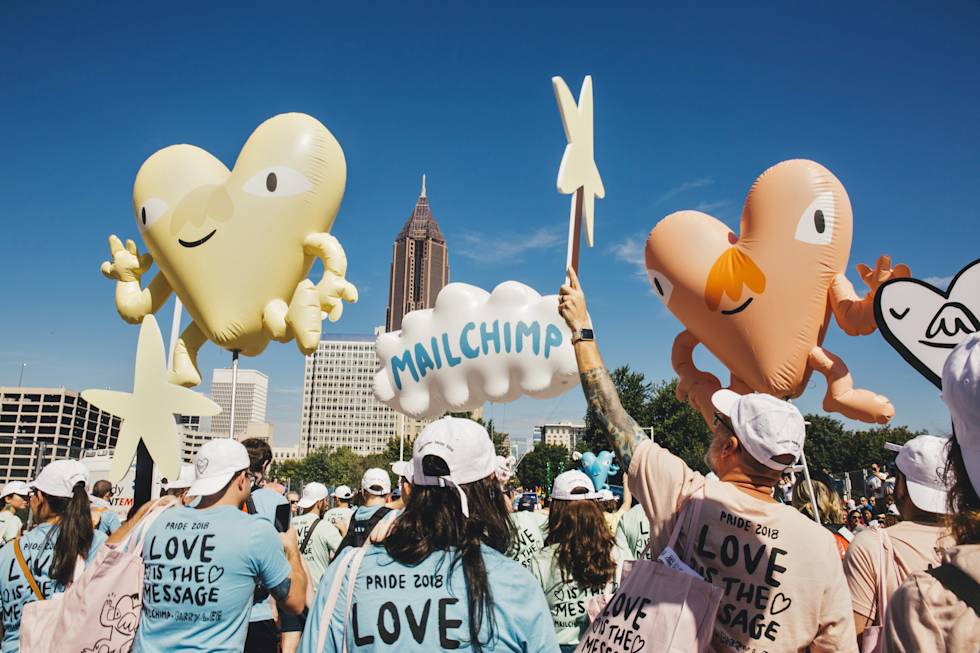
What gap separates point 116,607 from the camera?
116 inches

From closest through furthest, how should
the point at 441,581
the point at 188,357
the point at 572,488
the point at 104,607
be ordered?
the point at 441,581
the point at 104,607
the point at 572,488
the point at 188,357

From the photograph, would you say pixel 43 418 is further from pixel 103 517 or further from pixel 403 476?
pixel 403 476

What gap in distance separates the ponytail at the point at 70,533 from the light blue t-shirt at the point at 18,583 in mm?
48

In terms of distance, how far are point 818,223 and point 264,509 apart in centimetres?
495

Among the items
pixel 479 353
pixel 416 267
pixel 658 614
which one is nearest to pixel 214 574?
pixel 658 614

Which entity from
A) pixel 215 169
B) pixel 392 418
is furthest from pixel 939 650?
pixel 392 418

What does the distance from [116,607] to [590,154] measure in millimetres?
3392

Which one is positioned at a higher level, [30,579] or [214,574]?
[214,574]

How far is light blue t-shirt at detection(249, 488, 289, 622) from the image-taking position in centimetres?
414

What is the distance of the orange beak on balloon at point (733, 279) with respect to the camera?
5.71 metres

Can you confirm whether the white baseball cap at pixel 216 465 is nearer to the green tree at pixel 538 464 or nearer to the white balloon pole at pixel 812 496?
the white balloon pole at pixel 812 496

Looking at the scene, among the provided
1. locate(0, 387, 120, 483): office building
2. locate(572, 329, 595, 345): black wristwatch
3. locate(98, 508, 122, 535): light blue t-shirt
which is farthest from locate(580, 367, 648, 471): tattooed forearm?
locate(0, 387, 120, 483): office building

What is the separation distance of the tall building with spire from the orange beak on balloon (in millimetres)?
142646

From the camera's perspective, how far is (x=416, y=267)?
507 feet
